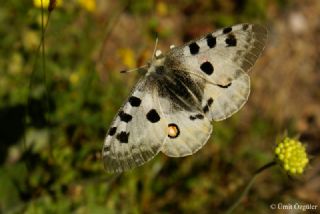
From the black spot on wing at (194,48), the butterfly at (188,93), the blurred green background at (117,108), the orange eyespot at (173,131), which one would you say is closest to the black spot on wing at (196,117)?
the butterfly at (188,93)

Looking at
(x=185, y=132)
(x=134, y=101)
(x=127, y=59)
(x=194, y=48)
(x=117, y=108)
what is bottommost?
(x=117, y=108)

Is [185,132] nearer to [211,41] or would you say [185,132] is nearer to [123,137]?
Result: [123,137]

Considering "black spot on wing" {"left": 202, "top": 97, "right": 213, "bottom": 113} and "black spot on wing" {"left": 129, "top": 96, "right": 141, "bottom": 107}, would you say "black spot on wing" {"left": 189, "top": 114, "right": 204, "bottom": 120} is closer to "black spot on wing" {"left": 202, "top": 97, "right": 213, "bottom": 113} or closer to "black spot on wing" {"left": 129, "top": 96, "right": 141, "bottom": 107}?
"black spot on wing" {"left": 202, "top": 97, "right": 213, "bottom": 113}

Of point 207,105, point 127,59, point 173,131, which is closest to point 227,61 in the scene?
point 207,105

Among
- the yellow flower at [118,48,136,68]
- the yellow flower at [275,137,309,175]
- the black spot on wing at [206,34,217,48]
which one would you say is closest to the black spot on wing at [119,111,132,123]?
the black spot on wing at [206,34,217,48]

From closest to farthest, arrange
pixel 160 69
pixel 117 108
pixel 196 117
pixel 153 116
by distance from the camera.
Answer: pixel 153 116, pixel 196 117, pixel 160 69, pixel 117 108

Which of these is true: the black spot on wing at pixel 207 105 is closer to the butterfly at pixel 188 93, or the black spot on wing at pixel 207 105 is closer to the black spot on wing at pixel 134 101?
the butterfly at pixel 188 93

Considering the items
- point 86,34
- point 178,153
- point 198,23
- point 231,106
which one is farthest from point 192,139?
point 198,23
